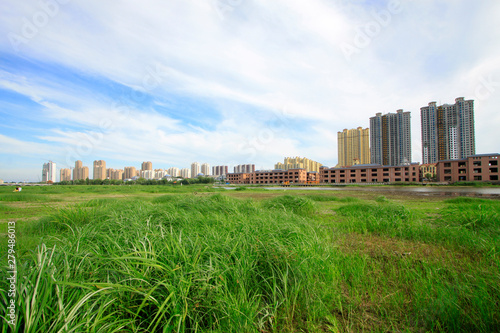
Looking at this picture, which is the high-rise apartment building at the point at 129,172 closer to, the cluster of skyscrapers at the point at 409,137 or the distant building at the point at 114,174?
the distant building at the point at 114,174

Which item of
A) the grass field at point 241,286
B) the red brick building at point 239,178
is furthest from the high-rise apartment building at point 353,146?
the grass field at point 241,286

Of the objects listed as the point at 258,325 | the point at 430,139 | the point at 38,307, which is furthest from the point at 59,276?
the point at 430,139

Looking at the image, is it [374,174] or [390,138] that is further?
[390,138]

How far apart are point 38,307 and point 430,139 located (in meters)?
99.1

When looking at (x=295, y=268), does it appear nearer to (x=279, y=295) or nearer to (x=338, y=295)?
(x=279, y=295)

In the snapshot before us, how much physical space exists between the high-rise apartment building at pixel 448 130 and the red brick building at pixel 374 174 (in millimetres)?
19295

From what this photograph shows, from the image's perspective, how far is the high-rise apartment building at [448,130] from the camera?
6688cm

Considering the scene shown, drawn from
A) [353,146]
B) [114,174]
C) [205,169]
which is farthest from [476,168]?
[205,169]

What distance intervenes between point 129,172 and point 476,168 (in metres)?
136

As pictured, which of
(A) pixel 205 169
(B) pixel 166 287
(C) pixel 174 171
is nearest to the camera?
(B) pixel 166 287

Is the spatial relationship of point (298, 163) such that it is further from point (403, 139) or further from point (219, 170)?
point (219, 170)

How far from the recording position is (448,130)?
71.1 meters

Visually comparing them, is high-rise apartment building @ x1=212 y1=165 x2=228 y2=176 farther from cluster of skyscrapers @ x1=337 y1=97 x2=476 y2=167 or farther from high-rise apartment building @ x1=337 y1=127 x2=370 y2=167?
cluster of skyscrapers @ x1=337 y1=97 x2=476 y2=167

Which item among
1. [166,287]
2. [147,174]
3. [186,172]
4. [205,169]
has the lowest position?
[166,287]
